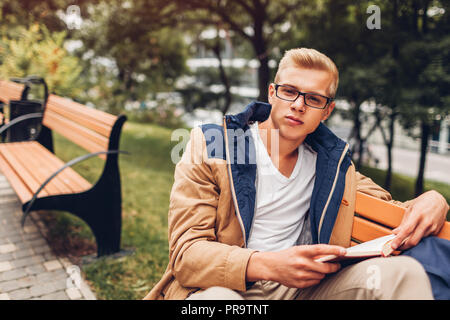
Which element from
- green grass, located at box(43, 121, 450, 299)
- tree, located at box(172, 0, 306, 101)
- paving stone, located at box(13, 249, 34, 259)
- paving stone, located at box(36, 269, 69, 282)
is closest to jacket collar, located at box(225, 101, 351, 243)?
green grass, located at box(43, 121, 450, 299)

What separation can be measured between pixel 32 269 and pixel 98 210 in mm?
722

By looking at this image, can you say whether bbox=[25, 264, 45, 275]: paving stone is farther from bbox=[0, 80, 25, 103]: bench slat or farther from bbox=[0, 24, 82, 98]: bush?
bbox=[0, 24, 82, 98]: bush

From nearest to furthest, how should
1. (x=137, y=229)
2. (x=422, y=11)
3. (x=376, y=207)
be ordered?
(x=376, y=207)
(x=137, y=229)
(x=422, y=11)

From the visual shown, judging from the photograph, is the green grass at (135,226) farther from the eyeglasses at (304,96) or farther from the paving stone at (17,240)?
the eyeglasses at (304,96)

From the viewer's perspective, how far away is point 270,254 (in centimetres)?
158

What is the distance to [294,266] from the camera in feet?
4.98

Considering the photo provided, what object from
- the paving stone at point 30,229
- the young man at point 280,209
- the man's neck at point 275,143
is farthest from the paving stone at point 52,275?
the man's neck at point 275,143

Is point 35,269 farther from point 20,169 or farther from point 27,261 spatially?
point 20,169

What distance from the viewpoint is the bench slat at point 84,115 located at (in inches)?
140

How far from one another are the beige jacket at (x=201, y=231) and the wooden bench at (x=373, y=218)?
64 centimetres

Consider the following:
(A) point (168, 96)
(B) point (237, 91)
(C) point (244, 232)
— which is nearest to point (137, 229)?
(C) point (244, 232)

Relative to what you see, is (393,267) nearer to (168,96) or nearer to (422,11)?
(422,11)
